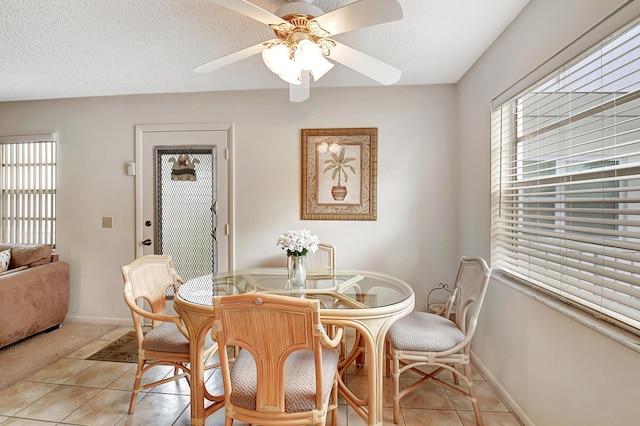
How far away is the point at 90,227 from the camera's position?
3.30m

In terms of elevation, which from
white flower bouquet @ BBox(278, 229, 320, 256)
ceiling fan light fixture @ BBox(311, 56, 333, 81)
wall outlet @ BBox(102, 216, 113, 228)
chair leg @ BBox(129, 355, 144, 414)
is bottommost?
chair leg @ BBox(129, 355, 144, 414)

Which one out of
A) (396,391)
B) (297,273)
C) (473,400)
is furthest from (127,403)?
(473,400)

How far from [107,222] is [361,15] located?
325 cm

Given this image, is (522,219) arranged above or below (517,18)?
below

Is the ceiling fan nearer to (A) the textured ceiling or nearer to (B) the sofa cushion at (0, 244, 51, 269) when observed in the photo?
(A) the textured ceiling

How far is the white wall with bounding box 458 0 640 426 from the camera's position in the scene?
1.22 meters

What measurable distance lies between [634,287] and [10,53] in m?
3.92

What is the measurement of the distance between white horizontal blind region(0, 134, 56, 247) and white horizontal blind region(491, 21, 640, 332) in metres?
4.39

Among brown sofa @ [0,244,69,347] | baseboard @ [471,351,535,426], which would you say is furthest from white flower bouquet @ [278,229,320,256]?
brown sofa @ [0,244,69,347]

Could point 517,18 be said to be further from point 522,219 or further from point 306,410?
point 306,410

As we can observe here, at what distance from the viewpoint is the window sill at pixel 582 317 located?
112cm

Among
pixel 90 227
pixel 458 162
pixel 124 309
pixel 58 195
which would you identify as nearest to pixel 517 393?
pixel 458 162

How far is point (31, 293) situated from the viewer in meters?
2.83

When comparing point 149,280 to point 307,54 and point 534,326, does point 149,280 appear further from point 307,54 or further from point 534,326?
point 534,326
